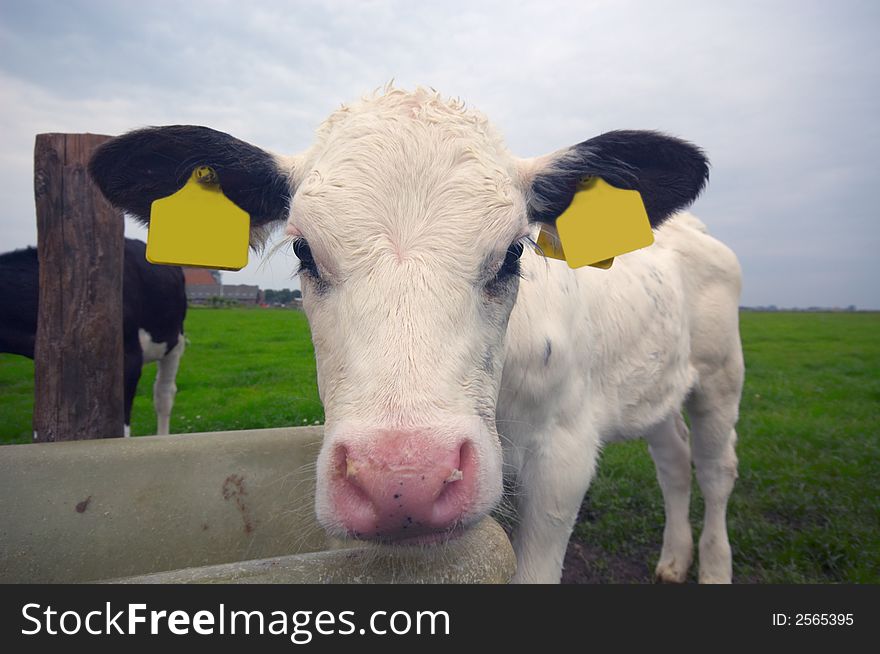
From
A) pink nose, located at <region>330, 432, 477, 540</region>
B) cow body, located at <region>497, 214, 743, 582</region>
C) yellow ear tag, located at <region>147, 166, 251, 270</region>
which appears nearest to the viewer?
pink nose, located at <region>330, 432, 477, 540</region>

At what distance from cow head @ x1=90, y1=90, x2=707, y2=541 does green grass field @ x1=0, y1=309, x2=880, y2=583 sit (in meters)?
2.82

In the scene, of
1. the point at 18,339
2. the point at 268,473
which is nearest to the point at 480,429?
the point at 268,473

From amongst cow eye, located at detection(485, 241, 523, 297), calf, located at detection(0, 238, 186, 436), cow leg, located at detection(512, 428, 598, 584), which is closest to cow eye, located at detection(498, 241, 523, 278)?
cow eye, located at detection(485, 241, 523, 297)

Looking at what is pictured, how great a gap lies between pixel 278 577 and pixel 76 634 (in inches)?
30.0

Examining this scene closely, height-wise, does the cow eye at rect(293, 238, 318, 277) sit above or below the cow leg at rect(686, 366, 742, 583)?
above

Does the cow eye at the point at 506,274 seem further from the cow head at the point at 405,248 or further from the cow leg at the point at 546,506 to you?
the cow leg at the point at 546,506

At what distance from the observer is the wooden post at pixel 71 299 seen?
283cm

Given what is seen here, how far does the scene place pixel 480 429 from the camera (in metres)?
1.35

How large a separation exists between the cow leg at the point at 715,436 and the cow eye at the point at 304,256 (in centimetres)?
343

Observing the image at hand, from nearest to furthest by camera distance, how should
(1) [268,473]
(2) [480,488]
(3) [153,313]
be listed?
1. (2) [480,488]
2. (1) [268,473]
3. (3) [153,313]

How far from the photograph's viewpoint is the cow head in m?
1.19

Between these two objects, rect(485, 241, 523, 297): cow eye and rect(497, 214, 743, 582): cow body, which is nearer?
rect(485, 241, 523, 297): cow eye

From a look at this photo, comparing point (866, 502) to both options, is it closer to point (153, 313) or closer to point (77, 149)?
point (77, 149)

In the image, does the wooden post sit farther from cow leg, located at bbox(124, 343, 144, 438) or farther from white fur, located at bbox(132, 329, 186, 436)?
white fur, located at bbox(132, 329, 186, 436)
